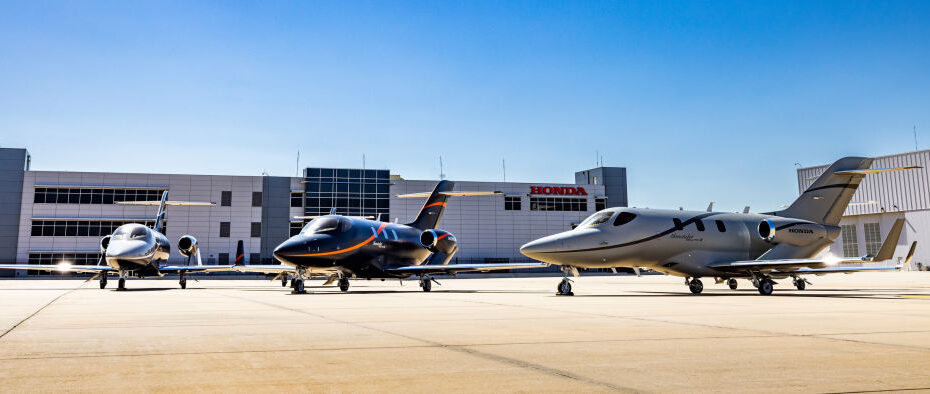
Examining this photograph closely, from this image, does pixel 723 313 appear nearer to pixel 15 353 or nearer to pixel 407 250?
pixel 15 353

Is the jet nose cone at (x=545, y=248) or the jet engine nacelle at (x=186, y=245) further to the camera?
the jet engine nacelle at (x=186, y=245)

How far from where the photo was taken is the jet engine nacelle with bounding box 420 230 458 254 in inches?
1032

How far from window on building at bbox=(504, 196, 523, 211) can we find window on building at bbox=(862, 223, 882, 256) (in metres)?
40.0

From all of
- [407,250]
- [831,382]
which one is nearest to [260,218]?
[407,250]

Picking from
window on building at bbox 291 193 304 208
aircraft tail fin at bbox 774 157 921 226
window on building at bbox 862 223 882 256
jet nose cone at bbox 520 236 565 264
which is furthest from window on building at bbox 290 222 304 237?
window on building at bbox 862 223 882 256

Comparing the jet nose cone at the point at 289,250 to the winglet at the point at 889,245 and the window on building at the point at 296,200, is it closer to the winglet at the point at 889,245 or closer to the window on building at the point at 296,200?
the winglet at the point at 889,245

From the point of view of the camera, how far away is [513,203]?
79.6m

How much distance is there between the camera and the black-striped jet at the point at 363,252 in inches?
830

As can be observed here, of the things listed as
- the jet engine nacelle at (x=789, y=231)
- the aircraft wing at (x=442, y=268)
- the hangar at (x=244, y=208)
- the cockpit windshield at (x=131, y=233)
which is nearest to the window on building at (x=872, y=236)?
the hangar at (x=244, y=208)

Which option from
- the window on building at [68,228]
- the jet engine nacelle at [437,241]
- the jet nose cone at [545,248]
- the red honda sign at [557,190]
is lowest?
the jet nose cone at [545,248]

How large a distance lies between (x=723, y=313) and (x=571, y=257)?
8129 mm

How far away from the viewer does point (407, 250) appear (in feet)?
84.8

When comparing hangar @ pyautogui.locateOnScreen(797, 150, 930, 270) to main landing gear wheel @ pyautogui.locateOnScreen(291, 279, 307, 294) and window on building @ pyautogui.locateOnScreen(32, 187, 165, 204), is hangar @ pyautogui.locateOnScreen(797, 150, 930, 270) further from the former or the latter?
window on building @ pyautogui.locateOnScreen(32, 187, 165, 204)

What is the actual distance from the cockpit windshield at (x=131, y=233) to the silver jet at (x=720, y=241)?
19.3 m
